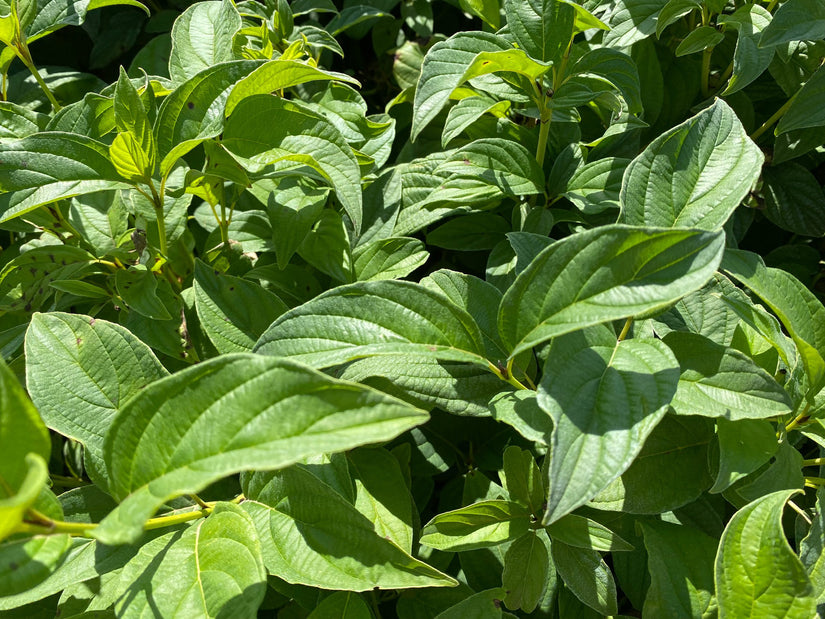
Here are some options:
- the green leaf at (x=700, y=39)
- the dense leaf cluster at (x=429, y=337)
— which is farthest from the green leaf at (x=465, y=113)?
the green leaf at (x=700, y=39)

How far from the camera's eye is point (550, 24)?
115 centimetres

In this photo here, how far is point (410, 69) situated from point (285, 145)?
32.0 inches

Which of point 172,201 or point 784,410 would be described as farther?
point 172,201

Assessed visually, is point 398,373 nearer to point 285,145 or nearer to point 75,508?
point 285,145

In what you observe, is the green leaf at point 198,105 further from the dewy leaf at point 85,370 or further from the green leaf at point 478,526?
the green leaf at point 478,526

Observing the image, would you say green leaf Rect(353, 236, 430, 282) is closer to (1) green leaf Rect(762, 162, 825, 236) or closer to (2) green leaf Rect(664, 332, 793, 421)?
(2) green leaf Rect(664, 332, 793, 421)

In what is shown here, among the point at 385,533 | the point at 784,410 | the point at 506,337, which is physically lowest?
the point at 385,533

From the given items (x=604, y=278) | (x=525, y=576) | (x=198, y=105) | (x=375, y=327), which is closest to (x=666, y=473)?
(x=525, y=576)

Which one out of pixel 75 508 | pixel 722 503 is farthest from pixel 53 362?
pixel 722 503

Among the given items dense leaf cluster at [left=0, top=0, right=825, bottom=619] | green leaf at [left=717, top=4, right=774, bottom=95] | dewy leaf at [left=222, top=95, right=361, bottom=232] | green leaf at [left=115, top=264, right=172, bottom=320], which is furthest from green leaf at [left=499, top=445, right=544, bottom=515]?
green leaf at [left=717, top=4, right=774, bottom=95]

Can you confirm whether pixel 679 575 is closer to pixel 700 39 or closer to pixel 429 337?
pixel 429 337

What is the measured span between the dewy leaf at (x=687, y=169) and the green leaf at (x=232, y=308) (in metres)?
0.59

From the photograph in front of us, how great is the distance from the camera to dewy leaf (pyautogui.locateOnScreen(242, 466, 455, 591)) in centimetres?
86

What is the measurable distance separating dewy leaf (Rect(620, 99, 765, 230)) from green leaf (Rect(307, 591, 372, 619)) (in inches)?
26.9
